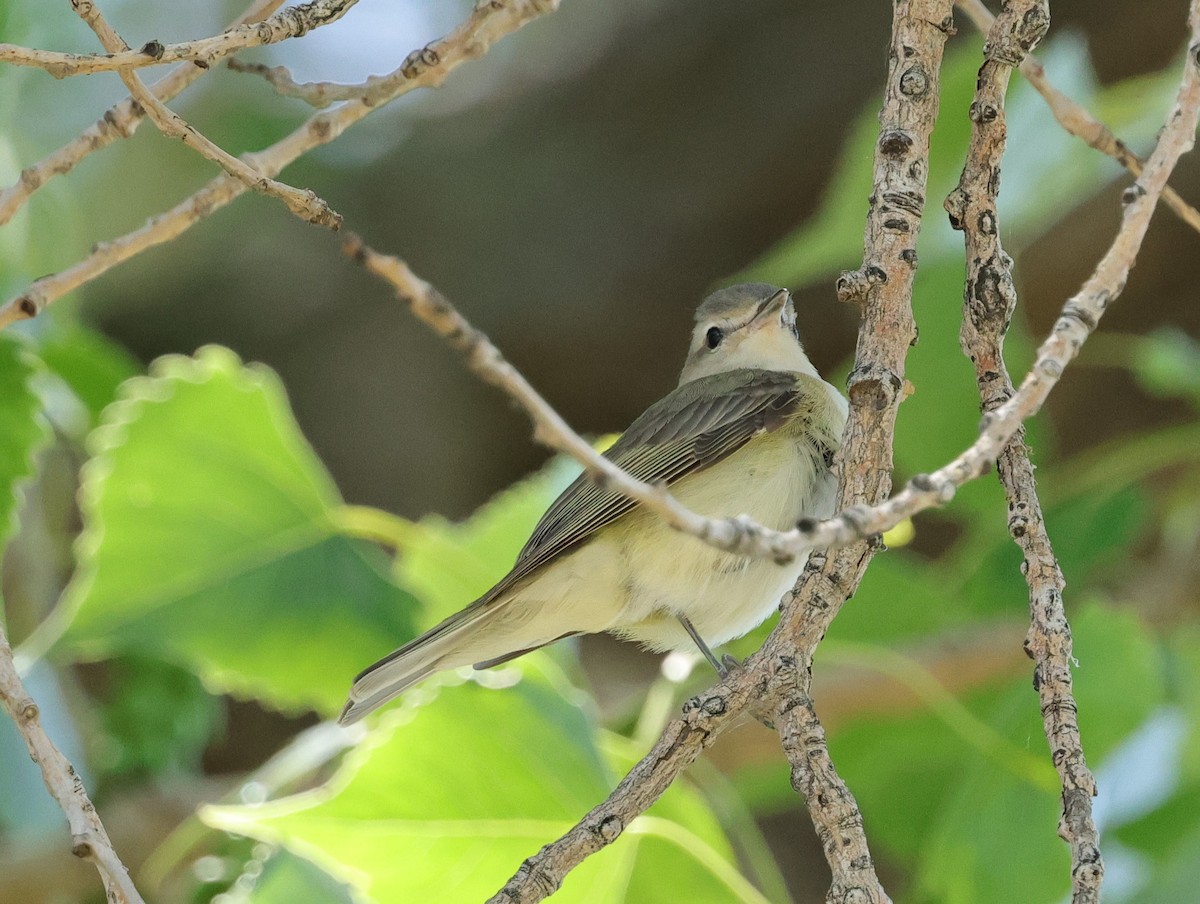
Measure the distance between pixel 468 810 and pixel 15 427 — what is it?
45.1 inches

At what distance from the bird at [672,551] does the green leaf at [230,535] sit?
0.78 ft

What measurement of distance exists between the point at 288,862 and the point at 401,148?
13.7 ft

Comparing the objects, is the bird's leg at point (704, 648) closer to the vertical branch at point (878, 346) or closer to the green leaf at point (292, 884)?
the green leaf at point (292, 884)

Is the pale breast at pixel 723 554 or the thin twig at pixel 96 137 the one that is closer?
the thin twig at pixel 96 137

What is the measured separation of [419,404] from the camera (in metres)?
5.84

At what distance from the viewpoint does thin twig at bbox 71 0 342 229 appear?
1.62m

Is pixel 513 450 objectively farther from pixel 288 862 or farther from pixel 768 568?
pixel 288 862

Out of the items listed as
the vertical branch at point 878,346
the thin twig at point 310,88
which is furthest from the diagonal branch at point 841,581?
the thin twig at point 310,88

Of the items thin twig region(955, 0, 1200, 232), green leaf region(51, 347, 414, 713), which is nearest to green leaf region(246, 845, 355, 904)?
green leaf region(51, 347, 414, 713)

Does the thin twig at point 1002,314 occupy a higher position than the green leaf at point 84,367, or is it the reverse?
the green leaf at point 84,367

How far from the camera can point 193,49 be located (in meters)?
1.60

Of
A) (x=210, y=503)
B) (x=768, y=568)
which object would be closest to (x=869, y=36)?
(x=768, y=568)

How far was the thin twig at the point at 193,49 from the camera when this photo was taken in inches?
63.9


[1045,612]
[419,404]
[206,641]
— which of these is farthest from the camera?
[419,404]
